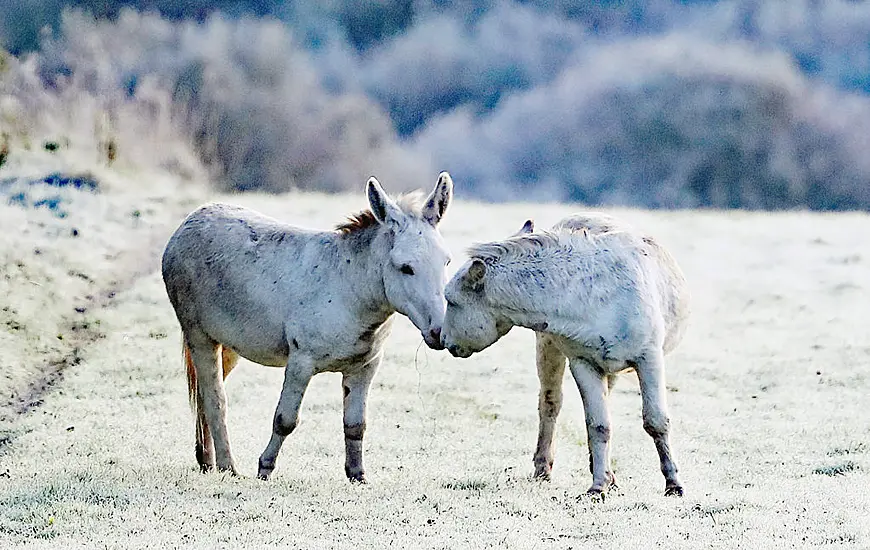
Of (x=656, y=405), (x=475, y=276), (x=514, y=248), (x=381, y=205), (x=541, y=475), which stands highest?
(x=381, y=205)

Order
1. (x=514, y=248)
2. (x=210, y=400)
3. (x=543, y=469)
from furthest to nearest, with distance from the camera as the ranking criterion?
(x=543, y=469) → (x=210, y=400) → (x=514, y=248)

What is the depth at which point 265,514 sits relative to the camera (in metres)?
7.73

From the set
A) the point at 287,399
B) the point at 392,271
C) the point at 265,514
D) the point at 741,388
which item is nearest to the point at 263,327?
the point at 287,399

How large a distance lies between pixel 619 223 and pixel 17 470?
5.62 metres

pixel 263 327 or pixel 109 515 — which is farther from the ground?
pixel 263 327

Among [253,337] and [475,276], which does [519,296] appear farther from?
[253,337]

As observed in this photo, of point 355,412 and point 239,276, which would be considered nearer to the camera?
point 355,412

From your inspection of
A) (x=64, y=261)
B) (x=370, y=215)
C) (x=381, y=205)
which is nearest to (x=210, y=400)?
(x=370, y=215)

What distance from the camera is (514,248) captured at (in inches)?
336

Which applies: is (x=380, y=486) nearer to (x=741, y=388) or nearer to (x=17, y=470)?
(x=17, y=470)

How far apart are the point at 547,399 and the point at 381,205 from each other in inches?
94.0

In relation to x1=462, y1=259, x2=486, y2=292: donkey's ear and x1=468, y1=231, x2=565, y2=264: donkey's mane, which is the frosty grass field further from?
x1=468, y1=231, x2=565, y2=264: donkey's mane

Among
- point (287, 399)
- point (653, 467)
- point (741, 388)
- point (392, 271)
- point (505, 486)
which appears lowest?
point (741, 388)

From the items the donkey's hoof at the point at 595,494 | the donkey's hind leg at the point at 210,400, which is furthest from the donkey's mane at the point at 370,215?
the donkey's hoof at the point at 595,494
